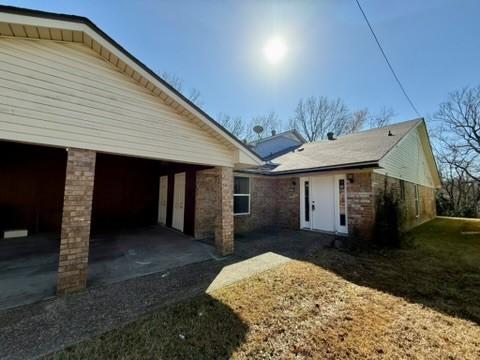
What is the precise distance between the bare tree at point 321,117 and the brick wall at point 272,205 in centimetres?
1576

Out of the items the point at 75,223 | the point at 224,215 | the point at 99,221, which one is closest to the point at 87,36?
the point at 75,223

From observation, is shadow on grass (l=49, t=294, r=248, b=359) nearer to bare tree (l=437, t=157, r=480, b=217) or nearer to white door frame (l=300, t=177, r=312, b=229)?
white door frame (l=300, t=177, r=312, b=229)

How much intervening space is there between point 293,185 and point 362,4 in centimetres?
689

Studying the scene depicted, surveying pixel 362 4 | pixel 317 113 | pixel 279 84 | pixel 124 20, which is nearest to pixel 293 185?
pixel 279 84

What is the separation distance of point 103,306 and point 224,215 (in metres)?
3.35

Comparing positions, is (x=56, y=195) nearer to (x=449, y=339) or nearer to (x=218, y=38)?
(x=218, y=38)

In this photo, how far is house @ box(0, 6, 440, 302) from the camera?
3.53m

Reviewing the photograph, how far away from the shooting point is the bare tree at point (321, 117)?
2302 cm

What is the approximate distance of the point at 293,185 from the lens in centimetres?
1034

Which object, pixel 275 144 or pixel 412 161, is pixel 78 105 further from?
pixel 412 161

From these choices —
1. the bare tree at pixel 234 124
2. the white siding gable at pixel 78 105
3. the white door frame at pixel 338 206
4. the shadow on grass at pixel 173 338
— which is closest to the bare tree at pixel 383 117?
the bare tree at pixel 234 124

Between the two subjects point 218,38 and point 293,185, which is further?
point 293,185

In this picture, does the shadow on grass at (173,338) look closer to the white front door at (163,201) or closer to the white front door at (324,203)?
the white front door at (324,203)

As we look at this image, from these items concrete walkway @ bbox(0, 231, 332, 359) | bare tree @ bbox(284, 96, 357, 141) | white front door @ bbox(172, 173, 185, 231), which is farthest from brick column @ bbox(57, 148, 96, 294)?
bare tree @ bbox(284, 96, 357, 141)
